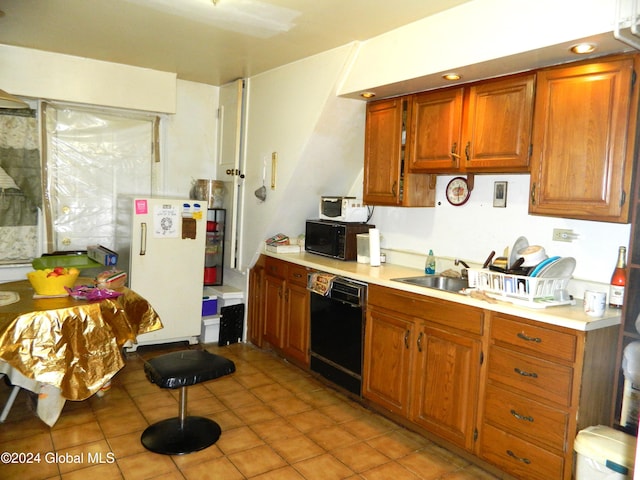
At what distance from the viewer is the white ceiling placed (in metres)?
2.82

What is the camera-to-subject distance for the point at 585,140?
7.77 ft

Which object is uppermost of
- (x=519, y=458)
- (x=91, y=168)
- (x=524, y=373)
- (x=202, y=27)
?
(x=202, y=27)

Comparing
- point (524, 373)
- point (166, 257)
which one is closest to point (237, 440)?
point (524, 373)

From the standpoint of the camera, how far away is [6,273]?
13.8ft

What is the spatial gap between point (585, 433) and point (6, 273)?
4386 mm

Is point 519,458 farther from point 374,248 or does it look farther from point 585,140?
point 374,248

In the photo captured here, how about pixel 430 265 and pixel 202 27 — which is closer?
pixel 202 27

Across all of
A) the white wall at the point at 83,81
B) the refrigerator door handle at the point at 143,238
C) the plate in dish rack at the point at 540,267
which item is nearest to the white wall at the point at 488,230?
the plate in dish rack at the point at 540,267

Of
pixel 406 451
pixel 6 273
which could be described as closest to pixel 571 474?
pixel 406 451

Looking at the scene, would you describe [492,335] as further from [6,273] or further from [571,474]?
[6,273]

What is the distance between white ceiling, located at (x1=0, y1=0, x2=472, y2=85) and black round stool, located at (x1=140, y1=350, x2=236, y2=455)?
2.05 meters

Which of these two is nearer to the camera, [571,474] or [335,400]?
[571,474]

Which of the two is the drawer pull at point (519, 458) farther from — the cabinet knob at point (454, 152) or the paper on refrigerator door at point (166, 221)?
the paper on refrigerator door at point (166, 221)

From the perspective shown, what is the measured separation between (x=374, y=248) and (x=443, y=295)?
103 centimetres
